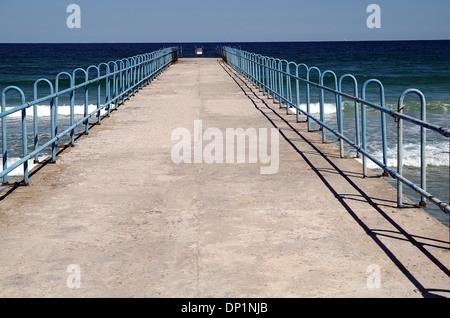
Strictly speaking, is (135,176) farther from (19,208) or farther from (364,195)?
(364,195)

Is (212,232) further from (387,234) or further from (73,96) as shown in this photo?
(73,96)

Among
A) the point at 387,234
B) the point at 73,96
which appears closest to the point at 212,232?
the point at 387,234

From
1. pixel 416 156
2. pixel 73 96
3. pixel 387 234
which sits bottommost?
pixel 416 156

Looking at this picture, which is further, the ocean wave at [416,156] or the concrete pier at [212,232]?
the ocean wave at [416,156]

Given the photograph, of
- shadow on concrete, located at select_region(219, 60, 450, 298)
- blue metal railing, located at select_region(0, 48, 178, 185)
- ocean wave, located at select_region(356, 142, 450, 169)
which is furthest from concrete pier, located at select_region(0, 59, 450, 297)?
ocean wave, located at select_region(356, 142, 450, 169)

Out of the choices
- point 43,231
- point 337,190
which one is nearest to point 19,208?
point 43,231

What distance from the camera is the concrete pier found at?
3.96 metres

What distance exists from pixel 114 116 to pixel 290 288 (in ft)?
30.4

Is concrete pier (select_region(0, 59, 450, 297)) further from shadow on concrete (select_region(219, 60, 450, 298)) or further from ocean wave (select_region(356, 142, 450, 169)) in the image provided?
ocean wave (select_region(356, 142, 450, 169))

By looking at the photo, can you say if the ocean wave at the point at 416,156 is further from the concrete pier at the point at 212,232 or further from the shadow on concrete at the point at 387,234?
the concrete pier at the point at 212,232

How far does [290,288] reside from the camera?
3.86 metres

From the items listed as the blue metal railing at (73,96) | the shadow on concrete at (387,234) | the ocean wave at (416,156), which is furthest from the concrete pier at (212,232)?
the ocean wave at (416,156)

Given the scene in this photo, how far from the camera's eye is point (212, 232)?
4.98 metres

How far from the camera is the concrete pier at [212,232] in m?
3.96
